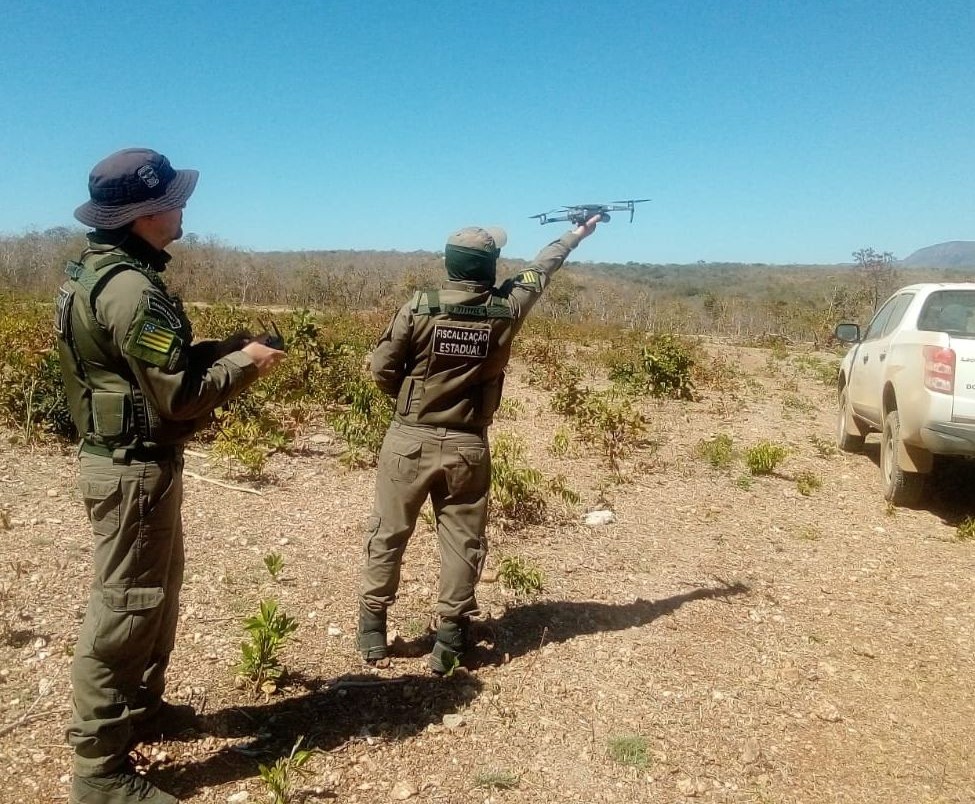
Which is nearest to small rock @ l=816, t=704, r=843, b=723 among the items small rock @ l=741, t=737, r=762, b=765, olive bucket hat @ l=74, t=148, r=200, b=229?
small rock @ l=741, t=737, r=762, b=765

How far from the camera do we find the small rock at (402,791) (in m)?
2.55

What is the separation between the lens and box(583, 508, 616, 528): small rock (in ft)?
17.2

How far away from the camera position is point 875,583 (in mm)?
4488

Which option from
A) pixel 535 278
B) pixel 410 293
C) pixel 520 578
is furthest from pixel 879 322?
pixel 410 293

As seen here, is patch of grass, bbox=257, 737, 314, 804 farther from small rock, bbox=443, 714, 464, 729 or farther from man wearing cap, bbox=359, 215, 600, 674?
man wearing cap, bbox=359, 215, 600, 674

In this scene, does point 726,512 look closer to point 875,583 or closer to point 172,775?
point 875,583

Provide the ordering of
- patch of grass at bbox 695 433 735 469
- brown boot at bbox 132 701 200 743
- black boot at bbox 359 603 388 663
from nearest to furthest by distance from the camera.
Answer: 1. brown boot at bbox 132 701 200 743
2. black boot at bbox 359 603 388 663
3. patch of grass at bbox 695 433 735 469

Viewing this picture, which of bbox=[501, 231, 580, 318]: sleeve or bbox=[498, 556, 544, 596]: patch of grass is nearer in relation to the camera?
bbox=[501, 231, 580, 318]: sleeve

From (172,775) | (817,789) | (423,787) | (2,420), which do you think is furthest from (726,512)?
(2,420)

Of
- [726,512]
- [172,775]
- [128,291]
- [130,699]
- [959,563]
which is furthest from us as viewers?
[726,512]

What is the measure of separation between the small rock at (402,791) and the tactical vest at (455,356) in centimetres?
134

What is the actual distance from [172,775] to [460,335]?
74.2 inches

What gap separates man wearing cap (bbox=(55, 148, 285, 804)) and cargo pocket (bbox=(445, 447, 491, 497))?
39.9 inches

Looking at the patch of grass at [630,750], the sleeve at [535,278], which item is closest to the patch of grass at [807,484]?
the sleeve at [535,278]
